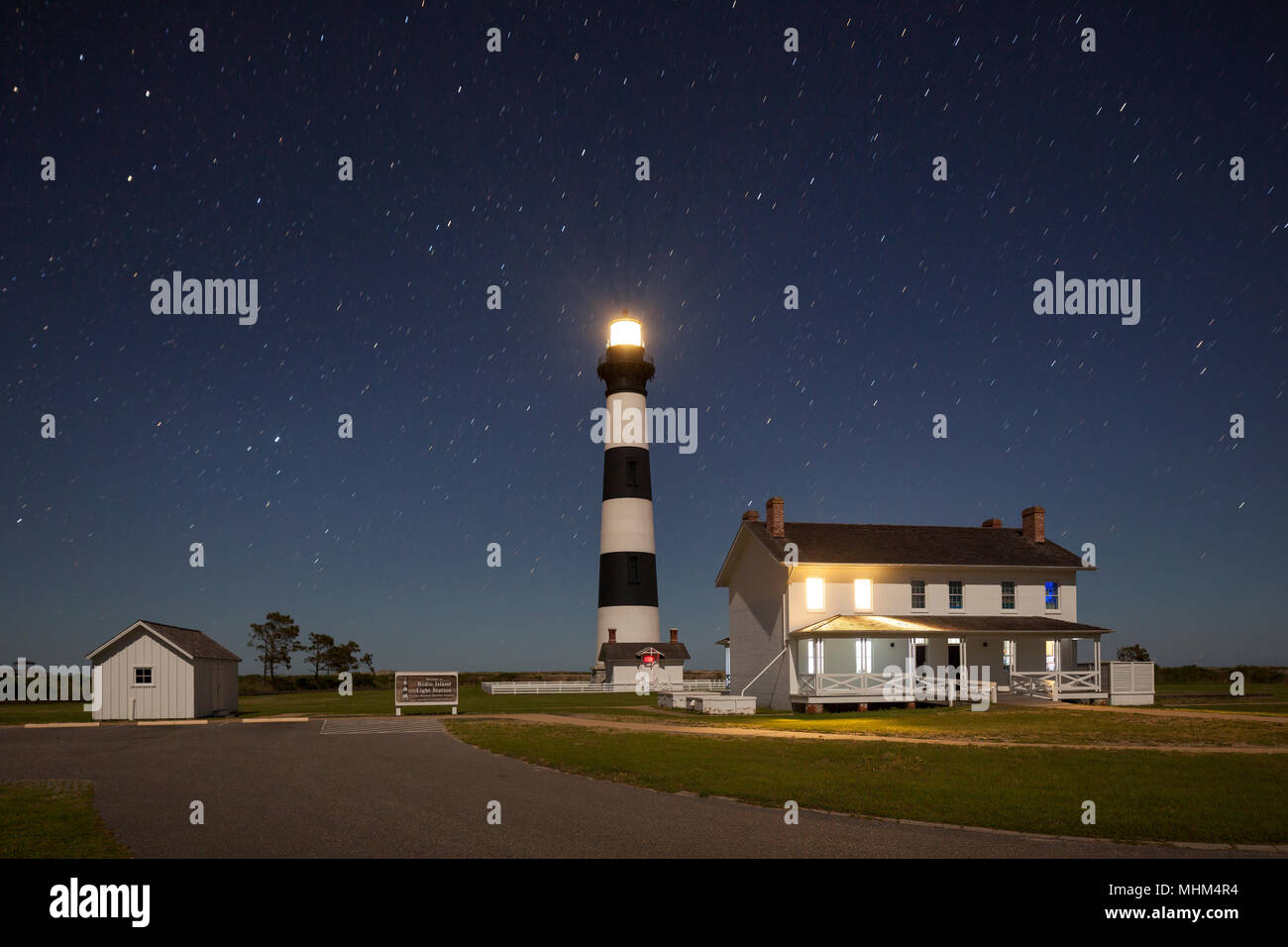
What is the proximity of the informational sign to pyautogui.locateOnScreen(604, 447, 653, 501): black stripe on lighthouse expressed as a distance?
18774 millimetres

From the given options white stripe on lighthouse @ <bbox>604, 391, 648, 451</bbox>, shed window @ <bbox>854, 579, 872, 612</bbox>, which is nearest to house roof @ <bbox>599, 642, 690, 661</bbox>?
white stripe on lighthouse @ <bbox>604, 391, 648, 451</bbox>

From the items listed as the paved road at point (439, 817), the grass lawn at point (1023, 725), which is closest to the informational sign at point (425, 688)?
the grass lawn at point (1023, 725)

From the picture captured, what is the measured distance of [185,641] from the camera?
34.5m

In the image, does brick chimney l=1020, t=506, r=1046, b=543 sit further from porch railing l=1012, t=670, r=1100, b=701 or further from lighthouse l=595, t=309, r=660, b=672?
lighthouse l=595, t=309, r=660, b=672

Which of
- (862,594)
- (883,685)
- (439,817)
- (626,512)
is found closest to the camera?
(439,817)

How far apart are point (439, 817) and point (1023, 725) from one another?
17757mm

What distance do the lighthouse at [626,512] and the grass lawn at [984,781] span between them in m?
30.7

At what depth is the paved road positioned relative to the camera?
908 centimetres

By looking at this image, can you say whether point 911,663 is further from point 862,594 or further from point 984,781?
point 984,781

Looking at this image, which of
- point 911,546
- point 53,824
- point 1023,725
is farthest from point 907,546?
point 53,824

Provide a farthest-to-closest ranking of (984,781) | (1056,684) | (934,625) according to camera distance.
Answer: (934,625)
(1056,684)
(984,781)

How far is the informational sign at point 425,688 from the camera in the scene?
33938 millimetres
